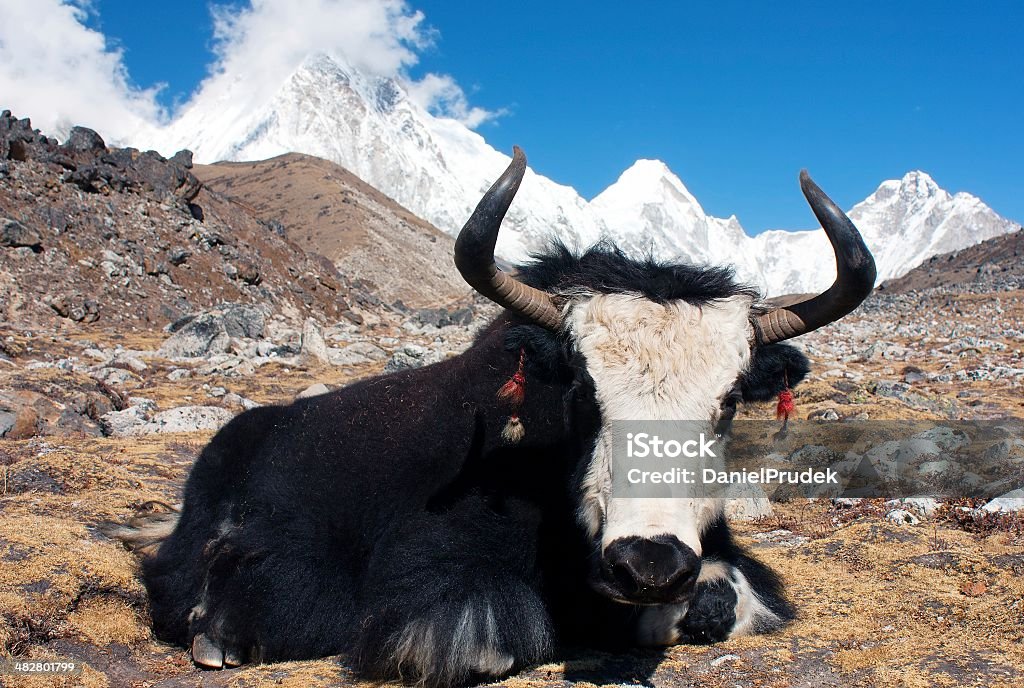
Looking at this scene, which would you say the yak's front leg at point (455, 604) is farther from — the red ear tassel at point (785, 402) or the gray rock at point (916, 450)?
the gray rock at point (916, 450)

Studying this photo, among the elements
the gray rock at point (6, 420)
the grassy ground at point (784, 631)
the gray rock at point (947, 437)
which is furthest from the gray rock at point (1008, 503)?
the gray rock at point (6, 420)

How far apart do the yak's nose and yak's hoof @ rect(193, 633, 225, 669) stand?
116 inches

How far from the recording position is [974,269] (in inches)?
2562

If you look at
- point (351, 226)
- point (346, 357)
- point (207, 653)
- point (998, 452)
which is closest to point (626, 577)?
point (207, 653)

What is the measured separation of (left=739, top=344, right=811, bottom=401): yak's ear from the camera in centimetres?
461

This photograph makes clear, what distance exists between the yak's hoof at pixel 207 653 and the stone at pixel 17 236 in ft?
95.1

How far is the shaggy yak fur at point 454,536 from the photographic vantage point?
424 cm

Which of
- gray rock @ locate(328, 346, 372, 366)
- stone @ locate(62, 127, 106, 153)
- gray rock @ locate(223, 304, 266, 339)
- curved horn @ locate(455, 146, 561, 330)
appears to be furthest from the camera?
stone @ locate(62, 127, 106, 153)

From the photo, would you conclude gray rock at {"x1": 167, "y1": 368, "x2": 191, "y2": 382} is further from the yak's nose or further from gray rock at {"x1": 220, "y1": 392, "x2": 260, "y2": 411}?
the yak's nose

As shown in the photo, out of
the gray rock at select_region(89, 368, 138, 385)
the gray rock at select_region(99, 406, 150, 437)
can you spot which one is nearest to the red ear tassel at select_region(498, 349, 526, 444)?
the gray rock at select_region(99, 406, 150, 437)

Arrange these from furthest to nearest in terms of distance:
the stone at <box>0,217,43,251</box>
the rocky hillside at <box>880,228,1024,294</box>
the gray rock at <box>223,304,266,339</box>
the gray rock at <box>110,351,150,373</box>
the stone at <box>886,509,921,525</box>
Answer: the rocky hillside at <box>880,228,1024,294</box>, the stone at <box>0,217,43,251</box>, the gray rock at <box>223,304,266,339</box>, the gray rock at <box>110,351,150,373</box>, the stone at <box>886,509,921,525</box>

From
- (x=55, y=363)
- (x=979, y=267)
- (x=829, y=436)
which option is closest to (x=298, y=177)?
Answer: (x=979, y=267)

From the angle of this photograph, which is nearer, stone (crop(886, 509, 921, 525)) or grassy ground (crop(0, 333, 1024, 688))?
grassy ground (crop(0, 333, 1024, 688))

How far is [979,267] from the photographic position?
63.0 m
